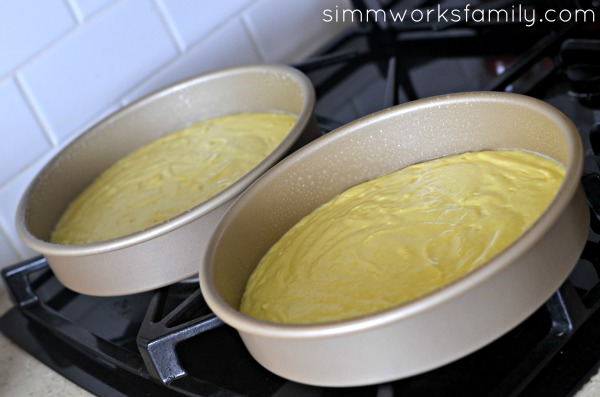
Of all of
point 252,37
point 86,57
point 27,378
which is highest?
point 86,57

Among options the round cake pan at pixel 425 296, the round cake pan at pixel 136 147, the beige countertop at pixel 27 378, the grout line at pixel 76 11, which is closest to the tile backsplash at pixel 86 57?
the grout line at pixel 76 11

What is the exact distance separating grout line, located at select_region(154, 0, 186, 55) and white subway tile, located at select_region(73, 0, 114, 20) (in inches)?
3.3

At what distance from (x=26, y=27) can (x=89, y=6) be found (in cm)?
10

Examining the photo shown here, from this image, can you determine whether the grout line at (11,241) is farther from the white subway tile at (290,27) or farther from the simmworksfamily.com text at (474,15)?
the simmworksfamily.com text at (474,15)

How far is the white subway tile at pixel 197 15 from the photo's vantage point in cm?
124

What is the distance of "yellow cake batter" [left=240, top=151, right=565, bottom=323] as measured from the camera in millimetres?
678

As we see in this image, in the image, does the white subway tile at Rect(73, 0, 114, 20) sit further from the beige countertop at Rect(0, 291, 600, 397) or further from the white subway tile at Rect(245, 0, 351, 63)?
the beige countertop at Rect(0, 291, 600, 397)

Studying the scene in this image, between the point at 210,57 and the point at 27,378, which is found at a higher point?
the point at 210,57

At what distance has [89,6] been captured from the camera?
1150mm

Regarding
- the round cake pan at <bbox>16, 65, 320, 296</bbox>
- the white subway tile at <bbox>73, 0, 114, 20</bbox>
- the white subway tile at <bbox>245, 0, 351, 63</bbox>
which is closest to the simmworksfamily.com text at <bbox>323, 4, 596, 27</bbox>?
the white subway tile at <bbox>245, 0, 351, 63</bbox>

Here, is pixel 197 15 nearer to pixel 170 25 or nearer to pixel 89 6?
pixel 170 25

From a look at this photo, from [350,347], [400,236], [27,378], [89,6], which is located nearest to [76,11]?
[89,6]

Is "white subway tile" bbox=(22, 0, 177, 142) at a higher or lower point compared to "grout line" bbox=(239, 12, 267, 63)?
higher

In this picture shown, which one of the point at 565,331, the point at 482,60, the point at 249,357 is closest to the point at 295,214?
the point at 249,357
